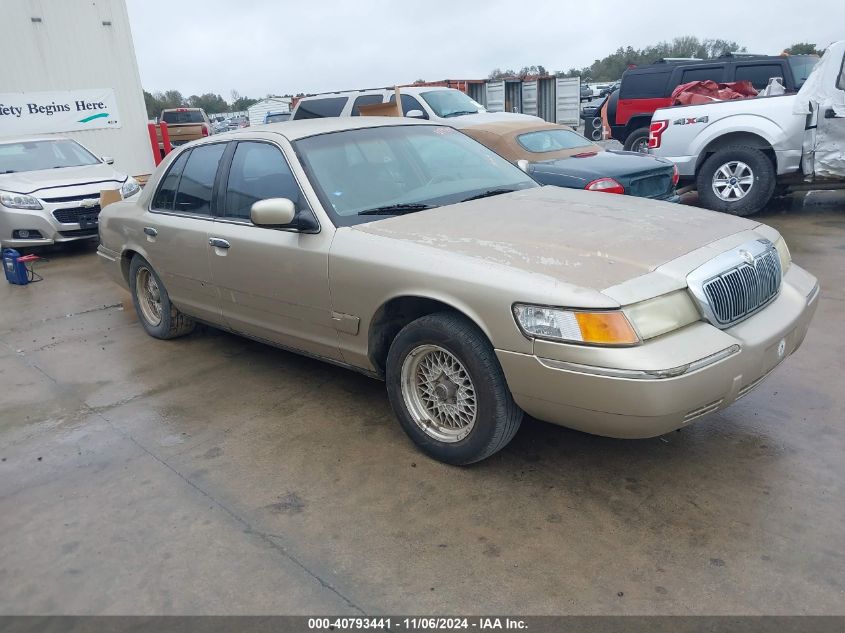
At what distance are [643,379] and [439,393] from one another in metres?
1.07

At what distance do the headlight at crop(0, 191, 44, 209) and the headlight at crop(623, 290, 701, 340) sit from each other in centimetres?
867

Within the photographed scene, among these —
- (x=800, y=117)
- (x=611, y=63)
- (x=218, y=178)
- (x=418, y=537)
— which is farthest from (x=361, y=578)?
(x=611, y=63)

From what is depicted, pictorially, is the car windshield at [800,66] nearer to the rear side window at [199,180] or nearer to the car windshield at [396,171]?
the car windshield at [396,171]

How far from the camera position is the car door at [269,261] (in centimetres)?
374

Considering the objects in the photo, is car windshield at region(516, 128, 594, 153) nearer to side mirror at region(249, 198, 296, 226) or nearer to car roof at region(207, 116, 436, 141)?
car roof at region(207, 116, 436, 141)

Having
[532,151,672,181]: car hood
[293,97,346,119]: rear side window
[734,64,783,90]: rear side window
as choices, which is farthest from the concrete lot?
[734,64,783,90]: rear side window

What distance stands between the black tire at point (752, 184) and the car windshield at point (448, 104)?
4.27m

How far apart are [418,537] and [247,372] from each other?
7.76 feet

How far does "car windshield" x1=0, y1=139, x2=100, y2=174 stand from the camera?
991 centimetres

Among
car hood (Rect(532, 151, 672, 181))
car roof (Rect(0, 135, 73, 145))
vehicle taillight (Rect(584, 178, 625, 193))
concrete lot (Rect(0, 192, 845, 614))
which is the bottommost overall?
concrete lot (Rect(0, 192, 845, 614))

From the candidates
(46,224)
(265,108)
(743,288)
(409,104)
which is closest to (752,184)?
(409,104)

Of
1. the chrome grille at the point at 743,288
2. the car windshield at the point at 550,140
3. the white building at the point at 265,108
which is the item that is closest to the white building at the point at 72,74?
the car windshield at the point at 550,140
